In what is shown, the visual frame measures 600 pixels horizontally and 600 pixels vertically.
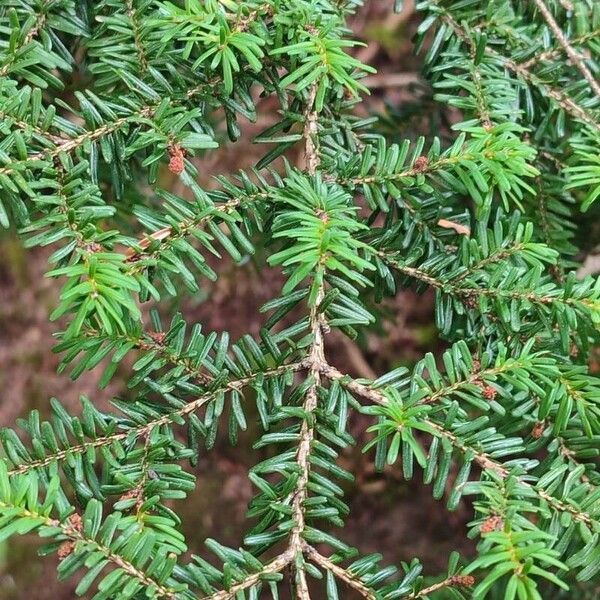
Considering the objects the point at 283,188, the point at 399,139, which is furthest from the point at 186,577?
the point at 399,139

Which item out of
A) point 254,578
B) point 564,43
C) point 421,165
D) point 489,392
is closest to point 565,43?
point 564,43

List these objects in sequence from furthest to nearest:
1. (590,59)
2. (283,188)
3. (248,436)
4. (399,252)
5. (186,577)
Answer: (248,436), (590,59), (399,252), (283,188), (186,577)

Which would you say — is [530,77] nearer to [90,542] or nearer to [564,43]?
[564,43]

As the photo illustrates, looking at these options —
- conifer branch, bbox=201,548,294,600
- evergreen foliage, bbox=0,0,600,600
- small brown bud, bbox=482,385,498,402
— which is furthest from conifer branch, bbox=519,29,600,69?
conifer branch, bbox=201,548,294,600

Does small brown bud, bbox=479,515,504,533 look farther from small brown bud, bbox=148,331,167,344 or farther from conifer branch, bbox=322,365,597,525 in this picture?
small brown bud, bbox=148,331,167,344

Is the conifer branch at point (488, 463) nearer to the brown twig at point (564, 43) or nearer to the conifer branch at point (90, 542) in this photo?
the conifer branch at point (90, 542)

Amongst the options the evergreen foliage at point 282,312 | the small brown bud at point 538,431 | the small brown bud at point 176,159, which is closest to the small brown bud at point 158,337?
the evergreen foliage at point 282,312

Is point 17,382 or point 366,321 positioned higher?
point 366,321

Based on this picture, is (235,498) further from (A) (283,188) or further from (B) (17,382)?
(A) (283,188)
